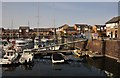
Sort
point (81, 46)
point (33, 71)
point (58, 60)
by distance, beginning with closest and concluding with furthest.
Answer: point (33, 71), point (58, 60), point (81, 46)

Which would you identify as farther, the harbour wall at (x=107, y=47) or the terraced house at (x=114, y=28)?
the terraced house at (x=114, y=28)

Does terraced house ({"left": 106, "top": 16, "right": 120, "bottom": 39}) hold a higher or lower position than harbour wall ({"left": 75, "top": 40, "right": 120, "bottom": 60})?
higher

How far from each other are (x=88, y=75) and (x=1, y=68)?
1131 cm

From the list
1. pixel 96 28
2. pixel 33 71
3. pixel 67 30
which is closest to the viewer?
pixel 33 71

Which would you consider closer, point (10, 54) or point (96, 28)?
point (10, 54)

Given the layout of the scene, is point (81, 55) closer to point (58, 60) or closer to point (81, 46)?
point (58, 60)

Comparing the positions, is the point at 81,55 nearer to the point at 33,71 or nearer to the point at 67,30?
the point at 33,71

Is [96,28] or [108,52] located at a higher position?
[96,28]

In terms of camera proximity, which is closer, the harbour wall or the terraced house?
the harbour wall

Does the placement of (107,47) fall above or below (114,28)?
below

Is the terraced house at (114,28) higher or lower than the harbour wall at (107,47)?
higher

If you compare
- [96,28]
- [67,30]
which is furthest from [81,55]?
[67,30]

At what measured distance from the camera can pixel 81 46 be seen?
53.1 meters

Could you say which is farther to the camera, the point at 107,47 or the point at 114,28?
the point at 114,28
